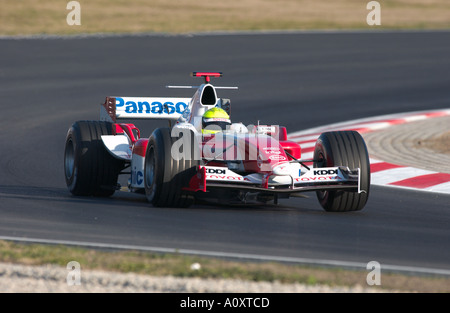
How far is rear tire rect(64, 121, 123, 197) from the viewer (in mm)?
11438

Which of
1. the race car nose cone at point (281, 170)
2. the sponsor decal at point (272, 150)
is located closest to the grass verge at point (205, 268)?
the race car nose cone at point (281, 170)

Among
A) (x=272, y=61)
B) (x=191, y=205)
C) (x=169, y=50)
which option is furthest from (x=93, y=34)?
(x=191, y=205)

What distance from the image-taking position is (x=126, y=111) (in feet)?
41.1

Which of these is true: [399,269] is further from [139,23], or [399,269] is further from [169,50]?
[139,23]

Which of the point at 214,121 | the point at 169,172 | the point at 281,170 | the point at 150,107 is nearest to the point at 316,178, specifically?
the point at 281,170

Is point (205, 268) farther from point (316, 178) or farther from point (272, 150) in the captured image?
point (272, 150)

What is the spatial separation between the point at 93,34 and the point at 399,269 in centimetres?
2423

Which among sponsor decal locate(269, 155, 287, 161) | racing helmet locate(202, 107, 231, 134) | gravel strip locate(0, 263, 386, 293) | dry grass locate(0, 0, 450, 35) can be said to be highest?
dry grass locate(0, 0, 450, 35)

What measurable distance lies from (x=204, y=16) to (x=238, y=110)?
18.1 m

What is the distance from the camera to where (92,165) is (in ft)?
37.6

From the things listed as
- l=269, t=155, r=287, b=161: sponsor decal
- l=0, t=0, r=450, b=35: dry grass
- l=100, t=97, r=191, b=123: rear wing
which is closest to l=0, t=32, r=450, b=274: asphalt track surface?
l=269, t=155, r=287, b=161: sponsor decal

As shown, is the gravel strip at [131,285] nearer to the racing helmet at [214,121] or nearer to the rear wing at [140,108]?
the racing helmet at [214,121]

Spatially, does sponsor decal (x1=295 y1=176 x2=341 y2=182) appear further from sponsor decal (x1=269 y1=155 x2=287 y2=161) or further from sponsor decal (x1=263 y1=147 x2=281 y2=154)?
sponsor decal (x1=263 y1=147 x2=281 y2=154)

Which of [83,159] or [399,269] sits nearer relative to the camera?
[399,269]
